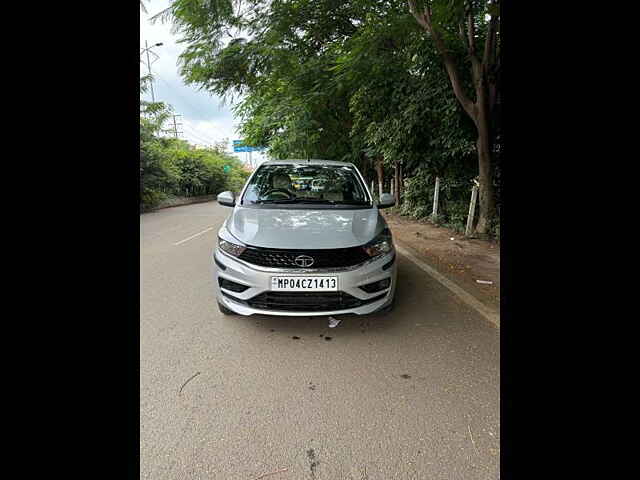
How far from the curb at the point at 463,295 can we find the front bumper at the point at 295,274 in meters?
1.08

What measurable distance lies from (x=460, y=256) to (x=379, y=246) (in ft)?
10.6

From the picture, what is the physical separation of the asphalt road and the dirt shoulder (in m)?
0.74

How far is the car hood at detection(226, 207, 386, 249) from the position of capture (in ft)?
9.09

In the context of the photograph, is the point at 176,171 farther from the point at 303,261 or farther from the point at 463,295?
the point at 303,261

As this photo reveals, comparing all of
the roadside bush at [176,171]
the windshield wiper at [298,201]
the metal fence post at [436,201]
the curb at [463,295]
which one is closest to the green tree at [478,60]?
the metal fence post at [436,201]

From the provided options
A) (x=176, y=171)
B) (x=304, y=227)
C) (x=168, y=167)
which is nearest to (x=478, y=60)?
(x=304, y=227)

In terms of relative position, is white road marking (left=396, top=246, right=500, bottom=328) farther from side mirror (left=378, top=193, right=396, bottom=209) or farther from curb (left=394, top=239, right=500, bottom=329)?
side mirror (left=378, top=193, right=396, bottom=209)

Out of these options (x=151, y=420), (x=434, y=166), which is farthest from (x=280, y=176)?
(x=434, y=166)

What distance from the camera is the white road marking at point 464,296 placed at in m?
3.27

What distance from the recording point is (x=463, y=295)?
12.6 feet

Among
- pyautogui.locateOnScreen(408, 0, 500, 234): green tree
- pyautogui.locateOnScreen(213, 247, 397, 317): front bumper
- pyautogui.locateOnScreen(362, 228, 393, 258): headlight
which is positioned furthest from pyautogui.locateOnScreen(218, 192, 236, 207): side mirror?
pyautogui.locateOnScreen(408, 0, 500, 234): green tree

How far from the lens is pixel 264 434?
5.87 ft
